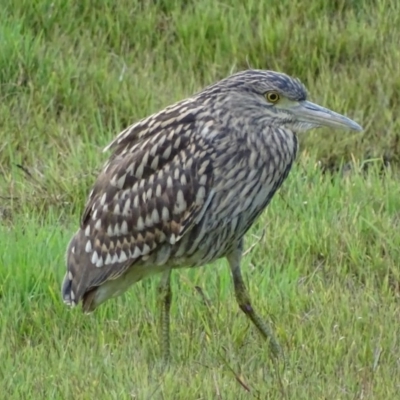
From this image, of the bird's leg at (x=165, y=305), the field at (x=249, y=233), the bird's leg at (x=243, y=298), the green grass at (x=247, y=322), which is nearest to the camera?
the green grass at (x=247, y=322)

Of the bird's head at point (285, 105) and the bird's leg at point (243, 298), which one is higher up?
the bird's head at point (285, 105)

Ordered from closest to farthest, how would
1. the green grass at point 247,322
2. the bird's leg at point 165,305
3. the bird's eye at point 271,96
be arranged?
the green grass at point 247,322 < the bird's leg at point 165,305 < the bird's eye at point 271,96

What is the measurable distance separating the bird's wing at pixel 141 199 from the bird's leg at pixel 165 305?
144mm

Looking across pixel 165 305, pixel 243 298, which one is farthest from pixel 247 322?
pixel 165 305

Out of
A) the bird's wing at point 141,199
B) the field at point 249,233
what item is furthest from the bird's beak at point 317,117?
the field at point 249,233

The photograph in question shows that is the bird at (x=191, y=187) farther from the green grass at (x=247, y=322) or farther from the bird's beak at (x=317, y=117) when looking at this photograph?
the green grass at (x=247, y=322)

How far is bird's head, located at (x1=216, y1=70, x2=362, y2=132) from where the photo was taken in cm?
611

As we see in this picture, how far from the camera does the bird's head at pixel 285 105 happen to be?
611 cm

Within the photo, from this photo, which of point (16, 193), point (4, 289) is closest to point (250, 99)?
point (4, 289)

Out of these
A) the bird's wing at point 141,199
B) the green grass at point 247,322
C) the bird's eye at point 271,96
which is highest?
the bird's eye at point 271,96

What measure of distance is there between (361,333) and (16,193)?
240cm

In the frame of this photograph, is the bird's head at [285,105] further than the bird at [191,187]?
Yes

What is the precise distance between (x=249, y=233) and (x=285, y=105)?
1.17 m

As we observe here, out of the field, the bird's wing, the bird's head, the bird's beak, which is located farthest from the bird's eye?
the field
